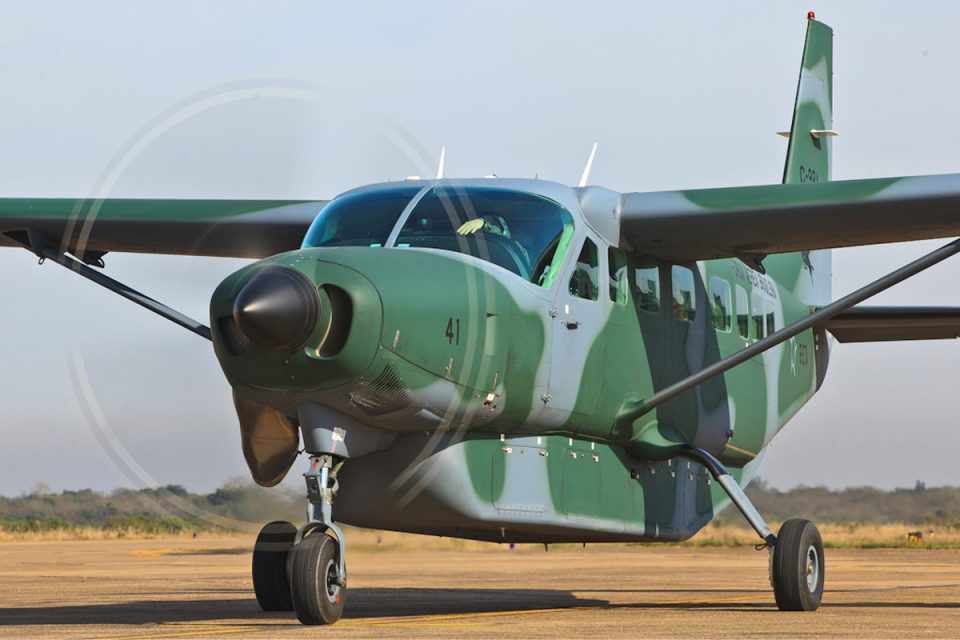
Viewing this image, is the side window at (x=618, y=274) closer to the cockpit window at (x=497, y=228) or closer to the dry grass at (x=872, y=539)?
the cockpit window at (x=497, y=228)

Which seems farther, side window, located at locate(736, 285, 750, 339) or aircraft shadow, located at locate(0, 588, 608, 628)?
side window, located at locate(736, 285, 750, 339)

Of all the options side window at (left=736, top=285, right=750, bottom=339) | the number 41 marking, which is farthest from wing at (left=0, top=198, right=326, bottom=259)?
side window at (left=736, top=285, right=750, bottom=339)

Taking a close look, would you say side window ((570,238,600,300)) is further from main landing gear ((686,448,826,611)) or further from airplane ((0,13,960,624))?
main landing gear ((686,448,826,611))

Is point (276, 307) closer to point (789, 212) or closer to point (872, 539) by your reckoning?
point (789, 212)

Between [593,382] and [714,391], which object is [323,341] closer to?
[593,382]

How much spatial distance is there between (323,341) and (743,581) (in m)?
11.3

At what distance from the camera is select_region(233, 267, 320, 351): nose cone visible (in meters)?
9.71

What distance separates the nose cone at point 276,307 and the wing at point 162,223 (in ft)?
15.7

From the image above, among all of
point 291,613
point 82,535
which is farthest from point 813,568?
point 82,535

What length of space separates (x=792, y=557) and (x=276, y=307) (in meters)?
5.68

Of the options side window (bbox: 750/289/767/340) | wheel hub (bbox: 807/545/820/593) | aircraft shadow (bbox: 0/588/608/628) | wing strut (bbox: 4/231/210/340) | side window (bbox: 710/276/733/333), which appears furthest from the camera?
side window (bbox: 750/289/767/340)

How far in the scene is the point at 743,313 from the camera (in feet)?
52.5

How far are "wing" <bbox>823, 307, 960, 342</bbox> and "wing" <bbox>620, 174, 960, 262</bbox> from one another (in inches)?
103

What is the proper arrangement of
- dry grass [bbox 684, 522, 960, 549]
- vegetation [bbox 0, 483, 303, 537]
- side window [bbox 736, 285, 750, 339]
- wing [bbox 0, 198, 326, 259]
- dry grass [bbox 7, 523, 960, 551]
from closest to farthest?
1. vegetation [bbox 0, 483, 303, 537]
2. wing [bbox 0, 198, 326, 259]
3. side window [bbox 736, 285, 750, 339]
4. dry grass [bbox 7, 523, 960, 551]
5. dry grass [bbox 684, 522, 960, 549]
